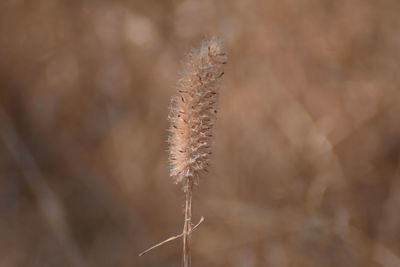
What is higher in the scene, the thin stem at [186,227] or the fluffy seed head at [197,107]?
the fluffy seed head at [197,107]

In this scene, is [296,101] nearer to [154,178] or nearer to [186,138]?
[154,178]

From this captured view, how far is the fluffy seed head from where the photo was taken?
0.65m

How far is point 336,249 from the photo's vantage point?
161cm

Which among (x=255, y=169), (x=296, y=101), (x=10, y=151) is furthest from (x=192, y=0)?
(x=10, y=151)

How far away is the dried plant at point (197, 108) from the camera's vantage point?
647 millimetres

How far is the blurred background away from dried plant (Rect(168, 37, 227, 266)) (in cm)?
110

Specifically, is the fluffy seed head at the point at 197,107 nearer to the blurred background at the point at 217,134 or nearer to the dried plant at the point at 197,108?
the dried plant at the point at 197,108

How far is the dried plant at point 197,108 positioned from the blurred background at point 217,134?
1097 mm

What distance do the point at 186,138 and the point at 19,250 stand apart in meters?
1.33

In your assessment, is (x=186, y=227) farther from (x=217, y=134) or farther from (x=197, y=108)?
(x=217, y=134)

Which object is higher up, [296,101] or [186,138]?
[296,101]

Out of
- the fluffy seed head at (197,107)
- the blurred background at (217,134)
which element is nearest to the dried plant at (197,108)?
the fluffy seed head at (197,107)

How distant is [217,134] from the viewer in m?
1.78

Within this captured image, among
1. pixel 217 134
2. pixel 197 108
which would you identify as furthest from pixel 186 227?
pixel 217 134
